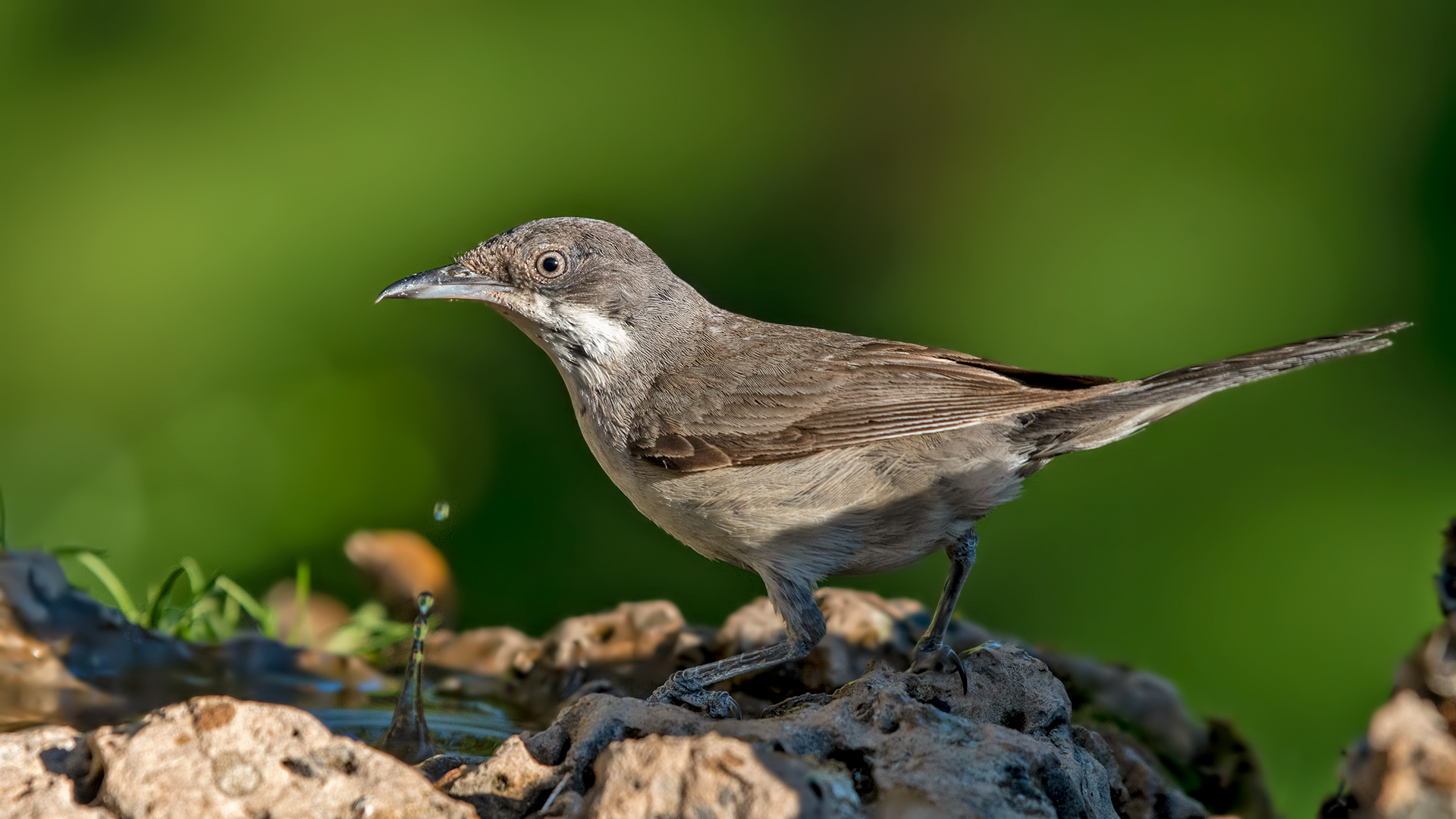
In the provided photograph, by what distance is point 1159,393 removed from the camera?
3.10m

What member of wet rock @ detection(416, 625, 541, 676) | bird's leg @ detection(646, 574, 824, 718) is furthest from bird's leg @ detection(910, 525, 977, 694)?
wet rock @ detection(416, 625, 541, 676)

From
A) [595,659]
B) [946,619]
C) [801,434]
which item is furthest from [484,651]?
[946,619]

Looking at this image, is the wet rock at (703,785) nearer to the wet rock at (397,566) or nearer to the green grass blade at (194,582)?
the green grass blade at (194,582)

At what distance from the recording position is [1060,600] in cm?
528

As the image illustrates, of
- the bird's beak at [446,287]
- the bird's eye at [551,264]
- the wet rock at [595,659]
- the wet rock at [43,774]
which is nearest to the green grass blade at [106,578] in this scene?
the wet rock at [595,659]

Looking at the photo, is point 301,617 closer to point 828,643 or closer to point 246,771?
point 828,643

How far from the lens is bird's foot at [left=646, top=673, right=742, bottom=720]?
2.98 metres

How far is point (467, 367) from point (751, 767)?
4.22 m

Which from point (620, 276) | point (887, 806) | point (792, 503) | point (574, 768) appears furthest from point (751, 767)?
point (620, 276)

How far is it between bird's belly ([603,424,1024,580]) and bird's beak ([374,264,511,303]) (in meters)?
0.89

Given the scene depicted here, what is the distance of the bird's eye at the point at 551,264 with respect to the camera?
3.78 m

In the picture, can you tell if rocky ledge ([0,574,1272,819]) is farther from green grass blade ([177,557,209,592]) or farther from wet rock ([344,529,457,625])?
wet rock ([344,529,457,625])

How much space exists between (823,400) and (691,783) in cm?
182

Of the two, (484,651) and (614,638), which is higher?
(614,638)
